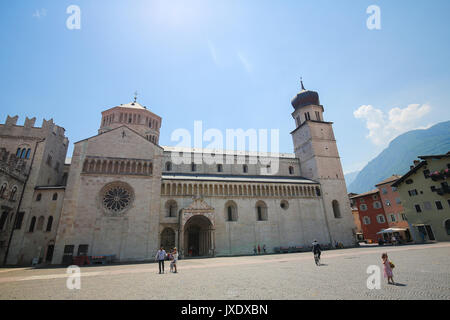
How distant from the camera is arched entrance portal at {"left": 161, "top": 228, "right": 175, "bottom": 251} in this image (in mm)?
28062

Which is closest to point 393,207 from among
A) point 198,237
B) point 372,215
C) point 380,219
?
point 380,219

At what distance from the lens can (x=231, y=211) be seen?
31.9 metres

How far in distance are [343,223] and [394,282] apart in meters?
30.2

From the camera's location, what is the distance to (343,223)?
1374 inches

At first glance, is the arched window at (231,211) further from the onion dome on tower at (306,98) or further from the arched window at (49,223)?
the onion dome on tower at (306,98)

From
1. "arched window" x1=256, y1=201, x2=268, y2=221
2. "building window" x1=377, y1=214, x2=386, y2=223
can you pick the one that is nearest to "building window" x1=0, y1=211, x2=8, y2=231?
"arched window" x1=256, y1=201, x2=268, y2=221

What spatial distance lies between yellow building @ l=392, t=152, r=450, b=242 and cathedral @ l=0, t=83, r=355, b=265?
8.52m

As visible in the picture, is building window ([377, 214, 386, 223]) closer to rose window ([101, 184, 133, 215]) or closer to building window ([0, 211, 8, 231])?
rose window ([101, 184, 133, 215])

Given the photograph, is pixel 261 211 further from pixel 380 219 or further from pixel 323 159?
pixel 380 219

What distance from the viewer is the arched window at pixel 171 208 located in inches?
1133

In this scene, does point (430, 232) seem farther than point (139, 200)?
Yes

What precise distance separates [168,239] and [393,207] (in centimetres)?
3715

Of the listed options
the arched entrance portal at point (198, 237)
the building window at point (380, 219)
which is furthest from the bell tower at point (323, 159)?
the arched entrance portal at point (198, 237)
